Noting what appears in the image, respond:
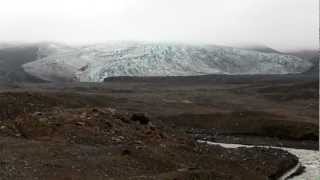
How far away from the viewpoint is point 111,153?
4750 centimetres

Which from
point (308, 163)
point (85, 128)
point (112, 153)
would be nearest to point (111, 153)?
point (112, 153)

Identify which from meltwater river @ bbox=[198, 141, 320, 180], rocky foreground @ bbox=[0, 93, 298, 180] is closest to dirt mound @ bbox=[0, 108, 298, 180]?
rocky foreground @ bbox=[0, 93, 298, 180]

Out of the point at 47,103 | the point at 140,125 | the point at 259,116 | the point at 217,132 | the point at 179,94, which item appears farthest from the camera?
the point at 179,94

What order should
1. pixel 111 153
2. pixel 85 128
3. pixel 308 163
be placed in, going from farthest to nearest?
pixel 308 163 < pixel 85 128 < pixel 111 153

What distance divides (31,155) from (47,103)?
4255 cm

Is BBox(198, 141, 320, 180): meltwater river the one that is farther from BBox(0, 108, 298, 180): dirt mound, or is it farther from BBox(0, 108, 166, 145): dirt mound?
BBox(0, 108, 166, 145): dirt mound

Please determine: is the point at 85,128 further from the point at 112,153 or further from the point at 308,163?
the point at 308,163

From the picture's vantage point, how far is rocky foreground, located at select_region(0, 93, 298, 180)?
40.7 meters

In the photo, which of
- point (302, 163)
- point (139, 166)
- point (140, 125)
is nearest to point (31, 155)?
point (139, 166)

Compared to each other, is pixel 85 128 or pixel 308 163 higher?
pixel 85 128

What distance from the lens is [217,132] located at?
93.2 metres

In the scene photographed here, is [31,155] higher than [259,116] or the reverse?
higher

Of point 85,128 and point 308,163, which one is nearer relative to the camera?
point 85,128

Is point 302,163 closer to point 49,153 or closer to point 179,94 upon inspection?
point 49,153
